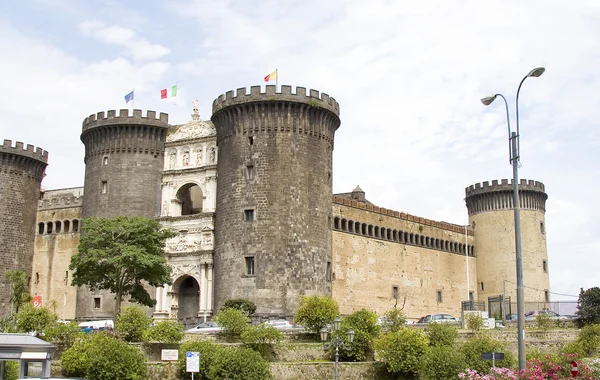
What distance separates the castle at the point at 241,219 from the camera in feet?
161

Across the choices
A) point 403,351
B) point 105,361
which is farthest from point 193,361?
point 403,351

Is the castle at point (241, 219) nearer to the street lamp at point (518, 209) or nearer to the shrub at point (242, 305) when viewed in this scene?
the shrub at point (242, 305)

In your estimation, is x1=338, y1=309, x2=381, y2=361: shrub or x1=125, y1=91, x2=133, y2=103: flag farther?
x1=125, y1=91, x2=133, y2=103: flag

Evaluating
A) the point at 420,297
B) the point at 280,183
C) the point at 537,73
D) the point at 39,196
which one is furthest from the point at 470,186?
the point at 537,73

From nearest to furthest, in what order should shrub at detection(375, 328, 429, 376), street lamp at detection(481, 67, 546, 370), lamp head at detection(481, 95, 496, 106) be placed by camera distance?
street lamp at detection(481, 67, 546, 370)
lamp head at detection(481, 95, 496, 106)
shrub at detection(375, 328, 429, 376)

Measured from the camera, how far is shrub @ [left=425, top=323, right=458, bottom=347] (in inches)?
1409

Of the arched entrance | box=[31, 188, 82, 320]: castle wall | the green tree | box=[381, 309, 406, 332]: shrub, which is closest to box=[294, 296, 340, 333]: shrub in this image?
box=[381, 309, 406, 332]: shrub

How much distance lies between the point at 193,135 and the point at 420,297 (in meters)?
23.0

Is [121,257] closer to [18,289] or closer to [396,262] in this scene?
[18,289]

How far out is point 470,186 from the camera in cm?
7138

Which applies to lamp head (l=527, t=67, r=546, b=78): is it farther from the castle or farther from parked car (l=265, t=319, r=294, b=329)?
the castle

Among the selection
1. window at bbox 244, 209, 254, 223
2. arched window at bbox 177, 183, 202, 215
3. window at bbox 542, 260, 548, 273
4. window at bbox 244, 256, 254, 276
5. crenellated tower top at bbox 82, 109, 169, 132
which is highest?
crenellated tower top at bbox 82, 109, 169, 132

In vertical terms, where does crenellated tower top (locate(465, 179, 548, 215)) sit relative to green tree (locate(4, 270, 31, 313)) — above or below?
above

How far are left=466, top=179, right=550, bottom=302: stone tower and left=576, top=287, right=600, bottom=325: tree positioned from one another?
65.9 feet
